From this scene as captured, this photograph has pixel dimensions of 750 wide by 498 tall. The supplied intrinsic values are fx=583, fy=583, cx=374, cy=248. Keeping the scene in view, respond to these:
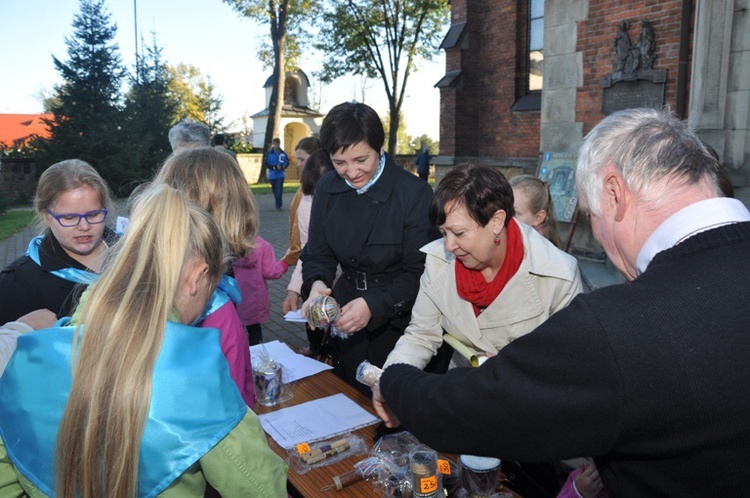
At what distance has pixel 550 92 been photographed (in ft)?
29.5

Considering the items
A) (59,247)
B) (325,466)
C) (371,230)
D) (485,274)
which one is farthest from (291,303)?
(325,466)

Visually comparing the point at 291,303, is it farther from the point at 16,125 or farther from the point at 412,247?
the point at 16,125

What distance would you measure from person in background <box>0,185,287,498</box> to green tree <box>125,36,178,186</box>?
19.1 metres

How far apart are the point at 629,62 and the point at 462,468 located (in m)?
7.49

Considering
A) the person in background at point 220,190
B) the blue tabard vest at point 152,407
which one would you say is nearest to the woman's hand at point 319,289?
the person in background at point 220,190

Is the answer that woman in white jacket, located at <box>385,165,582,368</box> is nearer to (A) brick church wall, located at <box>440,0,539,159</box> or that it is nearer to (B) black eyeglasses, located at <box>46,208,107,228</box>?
(B) black eyeglasses, located at <box>46,208,107,228</box>

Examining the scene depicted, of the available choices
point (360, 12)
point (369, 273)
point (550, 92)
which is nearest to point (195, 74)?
point (360, 12)

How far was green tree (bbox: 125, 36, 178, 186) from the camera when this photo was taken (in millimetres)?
19328

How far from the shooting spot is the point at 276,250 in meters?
11.2

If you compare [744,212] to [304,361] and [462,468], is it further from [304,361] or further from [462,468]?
[304,361]

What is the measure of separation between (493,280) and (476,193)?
0.38 metres

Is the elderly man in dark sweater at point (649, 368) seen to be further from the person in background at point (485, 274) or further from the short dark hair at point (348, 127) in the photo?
the short dark hair at point (348, 127)

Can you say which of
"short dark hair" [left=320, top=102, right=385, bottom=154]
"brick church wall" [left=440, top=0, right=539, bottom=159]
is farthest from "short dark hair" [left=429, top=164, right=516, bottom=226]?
"brick church wall" [left=440, top=0, right=539, bottom=159]

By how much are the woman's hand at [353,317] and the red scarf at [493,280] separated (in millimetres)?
461
